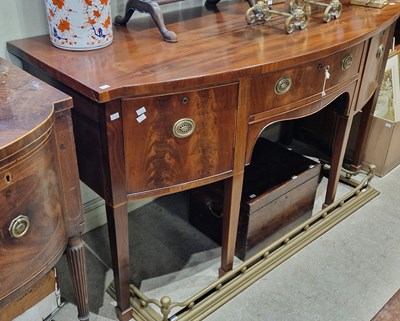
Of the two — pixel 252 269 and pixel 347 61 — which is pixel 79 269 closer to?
pixel 252 269

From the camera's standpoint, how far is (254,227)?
153cm

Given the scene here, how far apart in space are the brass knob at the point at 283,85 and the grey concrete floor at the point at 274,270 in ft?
2.07

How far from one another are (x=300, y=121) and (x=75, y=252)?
4.86ft

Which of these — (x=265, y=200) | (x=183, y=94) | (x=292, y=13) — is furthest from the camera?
(x=265, y=200)

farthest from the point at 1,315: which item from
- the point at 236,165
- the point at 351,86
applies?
the point at 351,86

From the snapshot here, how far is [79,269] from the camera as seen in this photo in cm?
110

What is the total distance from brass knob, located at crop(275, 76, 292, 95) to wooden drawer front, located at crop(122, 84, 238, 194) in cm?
14

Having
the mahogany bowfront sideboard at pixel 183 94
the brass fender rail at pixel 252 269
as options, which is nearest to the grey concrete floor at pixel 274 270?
the brass fender rail at pixel 252 269

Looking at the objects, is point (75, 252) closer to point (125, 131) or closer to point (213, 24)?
point (125, 131)

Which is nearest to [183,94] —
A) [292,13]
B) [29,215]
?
[29,215]

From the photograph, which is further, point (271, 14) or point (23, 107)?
point (271, 14)

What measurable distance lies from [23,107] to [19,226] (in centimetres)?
21

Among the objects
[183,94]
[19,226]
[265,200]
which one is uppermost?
[183,94]

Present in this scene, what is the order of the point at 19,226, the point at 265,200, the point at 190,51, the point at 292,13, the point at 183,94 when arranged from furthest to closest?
1. the point at 265,200
2. the point at 292,13
3. the point at 190,51
4. the point at 183,94
5. the point at 19,226
